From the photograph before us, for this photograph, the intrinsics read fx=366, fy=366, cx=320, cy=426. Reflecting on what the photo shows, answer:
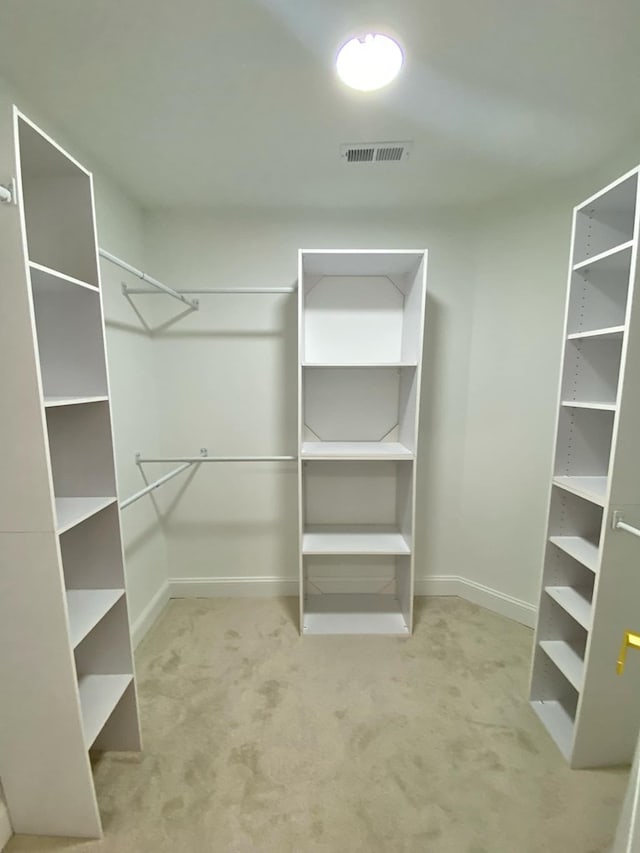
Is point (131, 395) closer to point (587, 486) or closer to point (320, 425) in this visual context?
point (320, 425)

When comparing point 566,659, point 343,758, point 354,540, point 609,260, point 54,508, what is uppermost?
point 609,260

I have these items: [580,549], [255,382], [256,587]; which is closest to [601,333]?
[580,549]

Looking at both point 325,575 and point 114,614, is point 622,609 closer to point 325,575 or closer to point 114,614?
point 325,575

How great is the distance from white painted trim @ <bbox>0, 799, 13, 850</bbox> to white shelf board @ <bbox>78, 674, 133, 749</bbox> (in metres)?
0.32

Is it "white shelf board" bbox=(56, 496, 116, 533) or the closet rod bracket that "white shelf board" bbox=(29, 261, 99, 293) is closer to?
the closet rod bracket

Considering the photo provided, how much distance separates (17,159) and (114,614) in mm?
1463

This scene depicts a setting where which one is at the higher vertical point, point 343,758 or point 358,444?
point 358,444

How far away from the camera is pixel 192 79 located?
1211mm

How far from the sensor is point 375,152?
5.27 feet

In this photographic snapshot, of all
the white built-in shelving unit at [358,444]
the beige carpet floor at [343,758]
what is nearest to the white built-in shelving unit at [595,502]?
the beige carpet floor at [343,758]

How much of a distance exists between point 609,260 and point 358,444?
144cm

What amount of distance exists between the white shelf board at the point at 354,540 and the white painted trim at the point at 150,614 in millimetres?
1032

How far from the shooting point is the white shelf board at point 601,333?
1.22 m

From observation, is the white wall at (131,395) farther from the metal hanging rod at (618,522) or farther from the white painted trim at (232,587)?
the metal hanging rod at (618,522)
